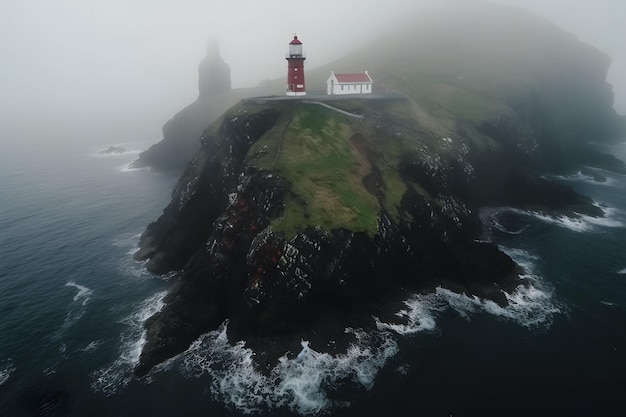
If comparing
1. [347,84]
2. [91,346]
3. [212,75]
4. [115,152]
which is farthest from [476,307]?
[115,152]

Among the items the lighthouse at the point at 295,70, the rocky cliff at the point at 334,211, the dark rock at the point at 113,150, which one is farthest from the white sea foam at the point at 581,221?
the dark rock at the point at 113,150

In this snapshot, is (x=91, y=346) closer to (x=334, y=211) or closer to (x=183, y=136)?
(x=334, y=211)

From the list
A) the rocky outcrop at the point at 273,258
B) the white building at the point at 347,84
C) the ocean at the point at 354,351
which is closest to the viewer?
the ocean at the point at 354,351

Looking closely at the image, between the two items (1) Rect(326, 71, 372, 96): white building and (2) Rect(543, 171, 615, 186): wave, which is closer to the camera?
(1) Rect(326, 71, 372, 96): white building

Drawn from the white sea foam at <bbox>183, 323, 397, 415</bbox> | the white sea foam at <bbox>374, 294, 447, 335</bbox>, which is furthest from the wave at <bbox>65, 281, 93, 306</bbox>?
the white sea foam at <bbox>374, 294, 447, 335</bbox>

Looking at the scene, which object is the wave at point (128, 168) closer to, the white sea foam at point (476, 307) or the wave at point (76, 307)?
the wave at point (76, 307)

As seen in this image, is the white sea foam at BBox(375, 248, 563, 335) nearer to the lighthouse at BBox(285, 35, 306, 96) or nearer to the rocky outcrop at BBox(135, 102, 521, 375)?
the rocky outcrop at BBox(135, 102, 521, 375)

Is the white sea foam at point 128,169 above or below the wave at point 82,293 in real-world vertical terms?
above
